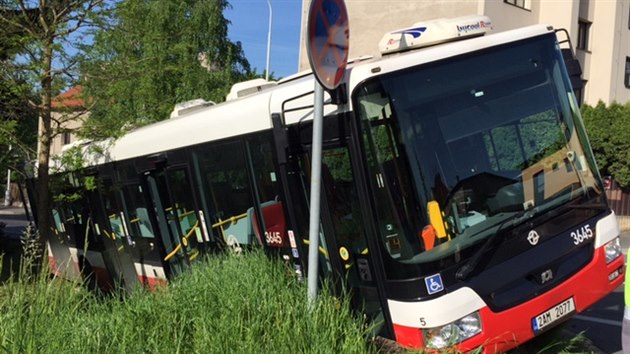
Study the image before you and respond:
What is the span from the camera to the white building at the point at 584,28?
2658 cm

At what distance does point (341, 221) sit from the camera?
5098mm

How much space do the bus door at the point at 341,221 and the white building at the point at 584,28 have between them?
878 inches

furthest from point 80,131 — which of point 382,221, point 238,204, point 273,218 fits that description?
point 382,221

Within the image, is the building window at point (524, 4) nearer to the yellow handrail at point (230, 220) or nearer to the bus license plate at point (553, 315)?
the yellow handrail at point (230, 220)

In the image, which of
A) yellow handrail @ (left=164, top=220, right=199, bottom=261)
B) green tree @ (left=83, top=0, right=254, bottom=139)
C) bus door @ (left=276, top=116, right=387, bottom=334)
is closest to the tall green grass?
bus door @ (left=276, top=116, right=387, bottom=334)

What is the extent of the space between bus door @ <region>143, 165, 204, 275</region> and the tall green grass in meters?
2.57

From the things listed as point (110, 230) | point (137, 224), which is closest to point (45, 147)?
point (110, 230)

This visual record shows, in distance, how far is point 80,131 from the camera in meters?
9.77

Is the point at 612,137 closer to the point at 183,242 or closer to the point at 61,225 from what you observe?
the point at 61,225

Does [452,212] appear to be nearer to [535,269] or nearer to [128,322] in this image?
[535,269]

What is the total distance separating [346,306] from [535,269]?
1533mm

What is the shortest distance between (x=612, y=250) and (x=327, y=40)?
3.03 metres

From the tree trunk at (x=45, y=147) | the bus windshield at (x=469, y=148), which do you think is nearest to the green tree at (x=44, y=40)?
the tree trunk at (x=45, y=147)

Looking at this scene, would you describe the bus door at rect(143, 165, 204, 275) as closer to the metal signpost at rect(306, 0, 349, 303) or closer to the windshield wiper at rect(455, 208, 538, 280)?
the metal signpost at rect(306, 0, 349, 303)
